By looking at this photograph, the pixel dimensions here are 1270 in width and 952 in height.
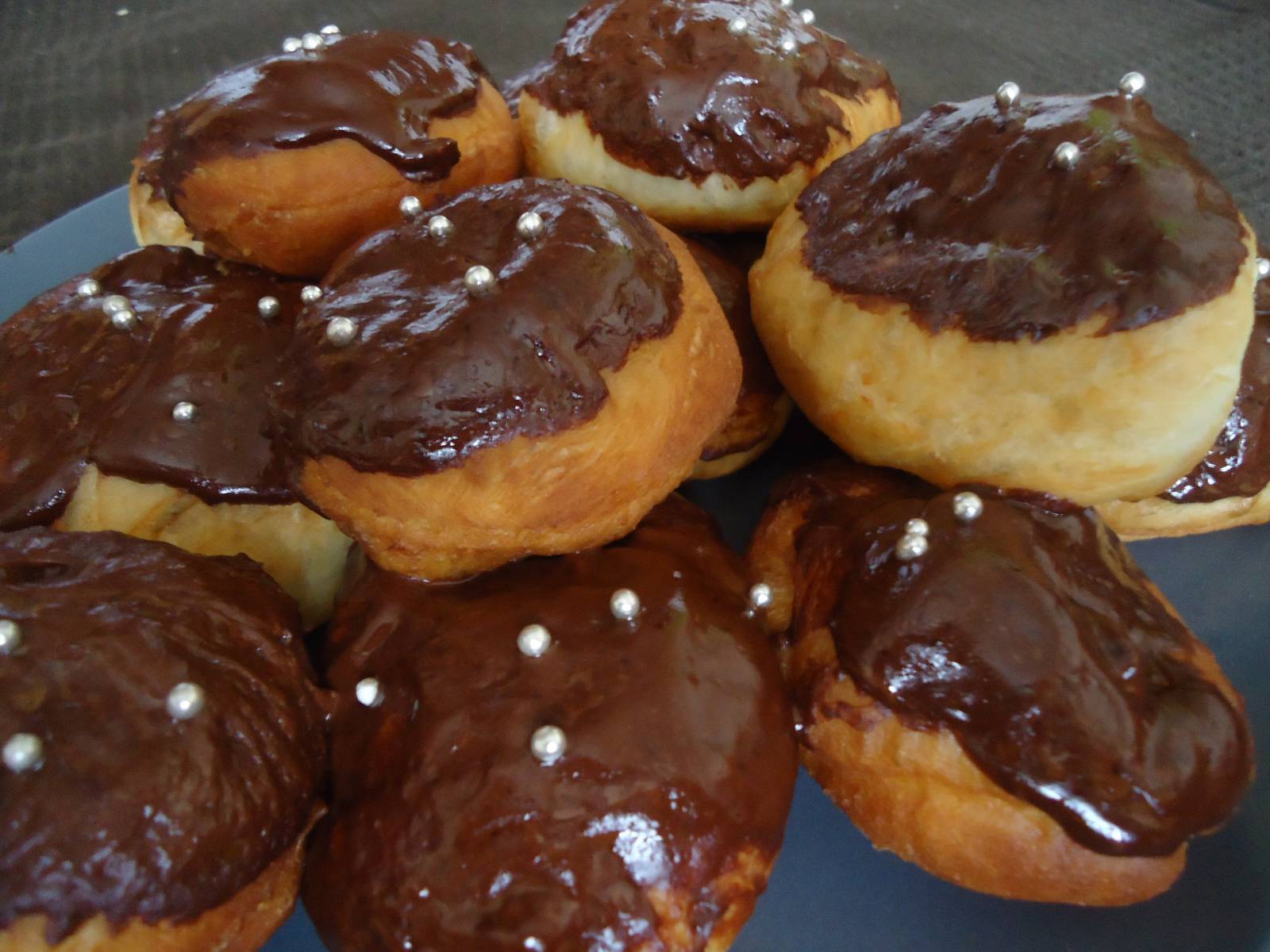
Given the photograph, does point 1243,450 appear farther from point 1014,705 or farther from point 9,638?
point 9,638

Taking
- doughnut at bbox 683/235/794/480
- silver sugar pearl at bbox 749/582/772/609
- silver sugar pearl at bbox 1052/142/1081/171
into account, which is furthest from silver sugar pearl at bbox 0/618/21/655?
silver sugar pearl at bbox 1052/142/1081/171

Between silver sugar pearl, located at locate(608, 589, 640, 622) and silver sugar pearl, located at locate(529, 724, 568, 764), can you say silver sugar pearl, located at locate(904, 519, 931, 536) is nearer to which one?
silver sugar pearl, located at locate(608, 589, 640, 622)

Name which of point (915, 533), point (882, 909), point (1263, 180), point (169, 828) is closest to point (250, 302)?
point (169, 828)

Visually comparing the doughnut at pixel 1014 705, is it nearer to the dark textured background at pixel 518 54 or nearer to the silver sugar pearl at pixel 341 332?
the silver sugar pearl at pixel 341 332

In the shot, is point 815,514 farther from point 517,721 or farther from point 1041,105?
point 1041,105

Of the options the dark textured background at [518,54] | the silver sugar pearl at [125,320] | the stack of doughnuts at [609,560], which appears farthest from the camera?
the dark textured background at [518,54]

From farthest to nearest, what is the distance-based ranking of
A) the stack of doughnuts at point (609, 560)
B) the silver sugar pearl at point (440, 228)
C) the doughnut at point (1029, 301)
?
the silver sugar pearl at point (440, 228) < the doughnut at point (1029, 301) < the stack of doughnuts at point (609, 560)

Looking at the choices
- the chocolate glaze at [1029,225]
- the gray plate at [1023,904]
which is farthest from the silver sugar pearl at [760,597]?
the chocolate glaze at [1029,225]
